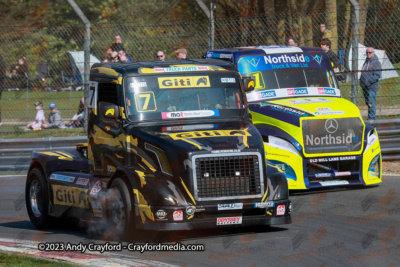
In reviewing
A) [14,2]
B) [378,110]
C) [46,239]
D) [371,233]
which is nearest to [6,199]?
[46,239]

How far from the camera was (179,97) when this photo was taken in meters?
9.07

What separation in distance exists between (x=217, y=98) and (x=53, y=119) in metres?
10.00

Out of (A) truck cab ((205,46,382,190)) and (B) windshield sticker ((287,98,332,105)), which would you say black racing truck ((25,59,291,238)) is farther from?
(B) windshield sticker ((287,98,332,105))

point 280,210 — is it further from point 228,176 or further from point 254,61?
point 254,61

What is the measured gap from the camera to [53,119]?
18453 millimetres

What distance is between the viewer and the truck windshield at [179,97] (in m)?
8.95

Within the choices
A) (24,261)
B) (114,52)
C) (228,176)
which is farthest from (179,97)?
(114,52)

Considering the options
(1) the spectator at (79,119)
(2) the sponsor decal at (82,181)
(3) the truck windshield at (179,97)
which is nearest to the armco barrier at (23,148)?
(1) the spectator at (79,119)

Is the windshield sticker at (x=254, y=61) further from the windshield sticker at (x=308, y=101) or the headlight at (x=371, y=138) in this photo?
the headlight at (x=371, y=138)

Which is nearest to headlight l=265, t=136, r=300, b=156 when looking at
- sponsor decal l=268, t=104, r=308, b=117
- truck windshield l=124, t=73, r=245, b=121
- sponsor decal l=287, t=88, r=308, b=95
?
sponsor decal l=268, t=104, r=308, b=117

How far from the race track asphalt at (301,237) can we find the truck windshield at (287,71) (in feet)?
7.30

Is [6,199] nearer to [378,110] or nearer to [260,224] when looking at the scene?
[260,224]

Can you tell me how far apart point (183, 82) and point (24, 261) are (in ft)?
9.99

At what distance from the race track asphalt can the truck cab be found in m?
0.37
